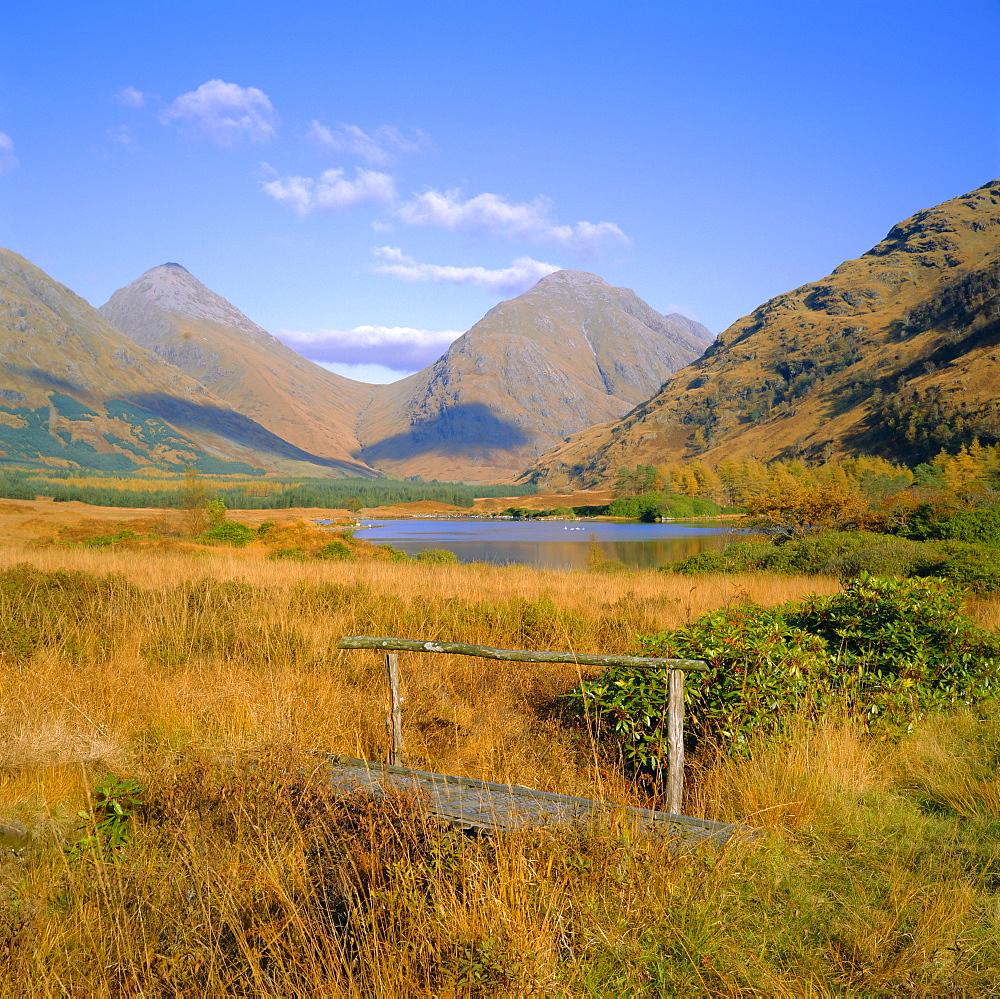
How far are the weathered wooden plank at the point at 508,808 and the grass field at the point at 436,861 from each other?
0.51ft

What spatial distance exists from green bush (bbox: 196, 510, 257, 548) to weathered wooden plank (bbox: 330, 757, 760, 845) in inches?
1105

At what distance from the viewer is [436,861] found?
2.94 meters

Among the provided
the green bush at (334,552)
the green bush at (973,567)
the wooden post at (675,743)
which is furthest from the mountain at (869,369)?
the wooden post at (675,743)

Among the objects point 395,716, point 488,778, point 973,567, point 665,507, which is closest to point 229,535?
point 973,567

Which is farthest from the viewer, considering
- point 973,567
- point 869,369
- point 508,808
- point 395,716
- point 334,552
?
point 869,369

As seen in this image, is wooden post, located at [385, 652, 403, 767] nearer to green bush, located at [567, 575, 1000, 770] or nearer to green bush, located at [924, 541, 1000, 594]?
green bush, located at [567, 575, 1000, 770]

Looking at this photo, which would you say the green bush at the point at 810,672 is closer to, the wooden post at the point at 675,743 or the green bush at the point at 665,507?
the wooden post at the point at 675,743

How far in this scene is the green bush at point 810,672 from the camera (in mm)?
5277

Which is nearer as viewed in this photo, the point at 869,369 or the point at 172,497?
the point at 172,497

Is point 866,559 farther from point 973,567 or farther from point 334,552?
point 334,552

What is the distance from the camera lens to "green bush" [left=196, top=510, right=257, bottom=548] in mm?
31109

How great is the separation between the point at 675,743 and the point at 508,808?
121cm

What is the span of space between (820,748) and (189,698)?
5018mm

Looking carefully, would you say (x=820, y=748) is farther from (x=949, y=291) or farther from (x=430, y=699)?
(x=949, y=291)
